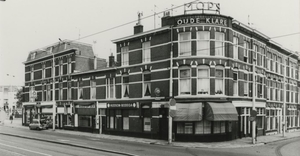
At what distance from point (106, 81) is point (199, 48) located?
13.8 meters

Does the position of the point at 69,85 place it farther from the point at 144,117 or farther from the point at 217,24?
the point at 217,24

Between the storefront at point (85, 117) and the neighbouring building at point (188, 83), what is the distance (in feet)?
0.41

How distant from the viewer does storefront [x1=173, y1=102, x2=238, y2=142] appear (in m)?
27.1

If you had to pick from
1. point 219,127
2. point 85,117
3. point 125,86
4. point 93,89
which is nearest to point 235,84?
point 219,127

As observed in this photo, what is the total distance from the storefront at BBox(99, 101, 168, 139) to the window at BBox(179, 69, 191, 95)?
2.75 meters

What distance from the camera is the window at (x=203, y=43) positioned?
28.2 meters

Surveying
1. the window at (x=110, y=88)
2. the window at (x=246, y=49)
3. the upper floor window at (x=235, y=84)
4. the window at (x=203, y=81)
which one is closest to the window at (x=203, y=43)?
the window at (x=203, y=81)

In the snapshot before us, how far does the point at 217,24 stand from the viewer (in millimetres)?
28391

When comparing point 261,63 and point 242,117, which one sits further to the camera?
point 261,63

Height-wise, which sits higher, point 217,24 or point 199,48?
point 217,24

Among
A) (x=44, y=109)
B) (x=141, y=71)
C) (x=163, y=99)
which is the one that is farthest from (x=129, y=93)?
(x=44, y=109)

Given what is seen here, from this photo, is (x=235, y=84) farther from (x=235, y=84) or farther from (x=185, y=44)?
(x=185, y=44)

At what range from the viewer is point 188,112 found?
2733 centimetres

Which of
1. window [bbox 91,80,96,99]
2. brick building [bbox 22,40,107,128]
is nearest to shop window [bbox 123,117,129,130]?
window [bbox 91,80,96,99]
